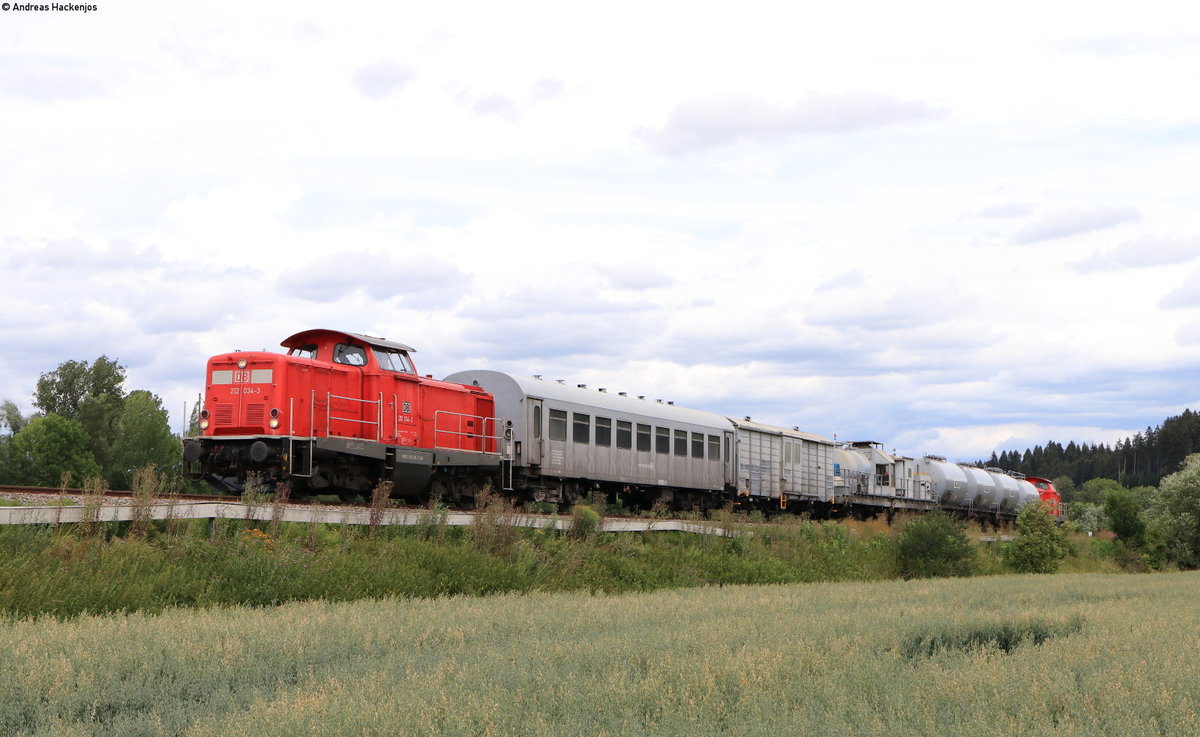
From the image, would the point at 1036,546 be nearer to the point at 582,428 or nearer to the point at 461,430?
the point at 582,428

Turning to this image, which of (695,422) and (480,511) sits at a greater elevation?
(695,422)

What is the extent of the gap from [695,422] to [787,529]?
508 cm

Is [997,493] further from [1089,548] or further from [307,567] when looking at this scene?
[307,567]

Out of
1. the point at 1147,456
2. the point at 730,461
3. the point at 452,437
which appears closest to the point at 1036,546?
the point at 730,461

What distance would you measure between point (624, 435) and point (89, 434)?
57.5 m

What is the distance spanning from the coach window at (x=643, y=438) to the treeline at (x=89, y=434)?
4288 cm

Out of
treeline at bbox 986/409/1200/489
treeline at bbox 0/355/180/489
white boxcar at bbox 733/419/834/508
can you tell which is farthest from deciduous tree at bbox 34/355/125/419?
treeline at bbox 986/409/1200/489

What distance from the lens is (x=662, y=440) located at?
112 feet

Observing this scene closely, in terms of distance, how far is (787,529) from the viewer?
109 ft

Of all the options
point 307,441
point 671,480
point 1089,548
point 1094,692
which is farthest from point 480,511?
point 1089,548

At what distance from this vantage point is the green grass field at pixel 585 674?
8680mm

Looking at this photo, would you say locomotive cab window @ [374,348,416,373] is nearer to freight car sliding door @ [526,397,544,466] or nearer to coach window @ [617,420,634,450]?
freight car sliding door @ [526,397,544,466]

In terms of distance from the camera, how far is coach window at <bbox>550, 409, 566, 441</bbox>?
95.0 ft

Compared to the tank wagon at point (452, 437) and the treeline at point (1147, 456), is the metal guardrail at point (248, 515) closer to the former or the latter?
the tank wagon at point (452, 437)
